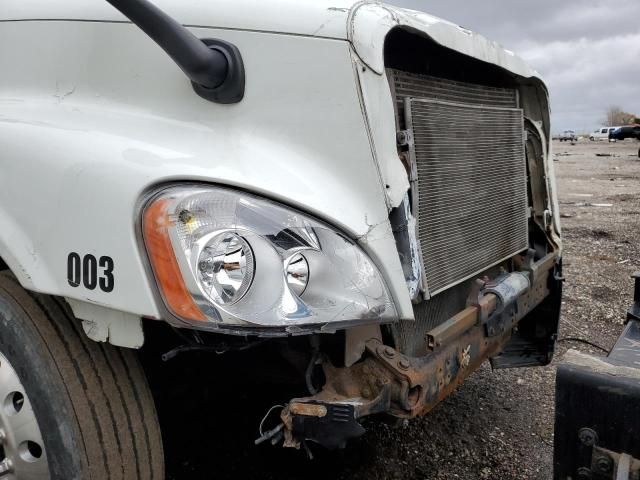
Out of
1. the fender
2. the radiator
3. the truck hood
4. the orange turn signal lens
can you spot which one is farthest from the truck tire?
the radiator

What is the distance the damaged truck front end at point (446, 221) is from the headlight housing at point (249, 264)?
24 centimetres

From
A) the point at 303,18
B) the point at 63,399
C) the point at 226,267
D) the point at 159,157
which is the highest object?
the point at 303,18

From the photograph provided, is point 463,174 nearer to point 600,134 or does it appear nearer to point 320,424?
point 320,424

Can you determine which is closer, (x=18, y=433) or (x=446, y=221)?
(x=18, y=433)

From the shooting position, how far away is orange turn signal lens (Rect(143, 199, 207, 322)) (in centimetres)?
155

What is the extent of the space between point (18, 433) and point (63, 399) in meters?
0.23

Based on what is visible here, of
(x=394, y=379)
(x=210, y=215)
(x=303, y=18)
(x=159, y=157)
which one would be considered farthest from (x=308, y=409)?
(x=303, y=18)

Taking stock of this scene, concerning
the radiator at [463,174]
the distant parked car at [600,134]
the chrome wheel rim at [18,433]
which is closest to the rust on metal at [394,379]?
the radiator at [463,174]

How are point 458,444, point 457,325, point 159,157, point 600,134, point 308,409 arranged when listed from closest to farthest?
point 159,157 → point 308,409 → point 457,325 → point 458,444 → point 600,134

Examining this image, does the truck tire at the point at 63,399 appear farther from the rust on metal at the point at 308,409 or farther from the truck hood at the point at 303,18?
the truck hood at the point at 303,18

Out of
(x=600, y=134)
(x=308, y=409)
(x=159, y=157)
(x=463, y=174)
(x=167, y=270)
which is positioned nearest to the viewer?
(x=167, y=270)

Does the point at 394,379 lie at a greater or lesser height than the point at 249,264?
lesser

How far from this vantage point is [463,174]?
8.02 feet

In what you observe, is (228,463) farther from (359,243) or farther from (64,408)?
(359,243)
